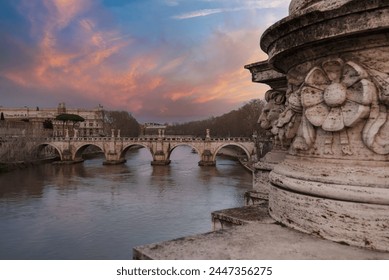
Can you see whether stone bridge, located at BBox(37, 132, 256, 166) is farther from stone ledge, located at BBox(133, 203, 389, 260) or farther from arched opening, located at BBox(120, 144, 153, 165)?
stone ledge, located at BBox(133, 203, 389, 260)

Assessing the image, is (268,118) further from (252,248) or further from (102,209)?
(102,209)

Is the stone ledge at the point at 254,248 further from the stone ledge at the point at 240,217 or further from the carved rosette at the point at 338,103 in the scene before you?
the carved rosette at the point at 338,103

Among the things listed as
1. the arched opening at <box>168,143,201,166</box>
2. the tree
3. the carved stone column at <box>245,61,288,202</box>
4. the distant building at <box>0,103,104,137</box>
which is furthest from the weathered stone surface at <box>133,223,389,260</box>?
the tree

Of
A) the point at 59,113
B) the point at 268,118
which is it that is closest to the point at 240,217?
the point at 268,118

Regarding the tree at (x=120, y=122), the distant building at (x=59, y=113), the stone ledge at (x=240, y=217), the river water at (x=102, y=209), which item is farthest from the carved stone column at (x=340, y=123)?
the tree at (x=120, y=122)

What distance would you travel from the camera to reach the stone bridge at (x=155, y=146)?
25875 millimetres

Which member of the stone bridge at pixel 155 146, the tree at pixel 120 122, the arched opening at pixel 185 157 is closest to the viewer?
the stone bridge at pixel 155 146

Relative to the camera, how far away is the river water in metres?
8.16

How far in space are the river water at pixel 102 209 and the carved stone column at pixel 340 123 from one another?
6465mm

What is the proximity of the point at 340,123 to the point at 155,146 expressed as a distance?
26.0 meters

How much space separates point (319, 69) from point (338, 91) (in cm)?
14

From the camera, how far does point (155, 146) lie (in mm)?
27266

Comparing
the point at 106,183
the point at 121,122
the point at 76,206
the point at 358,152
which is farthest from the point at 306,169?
the point at 121,122

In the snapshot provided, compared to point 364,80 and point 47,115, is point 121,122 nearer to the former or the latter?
point 47,115
